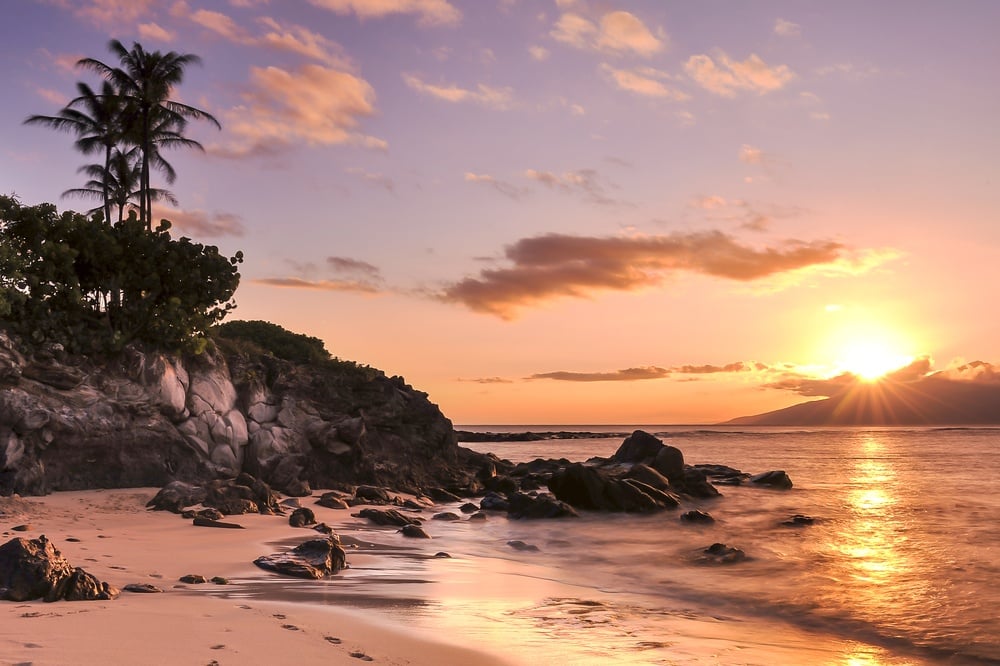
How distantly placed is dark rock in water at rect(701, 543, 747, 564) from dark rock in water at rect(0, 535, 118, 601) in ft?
44.4

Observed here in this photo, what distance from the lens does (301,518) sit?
18.3m

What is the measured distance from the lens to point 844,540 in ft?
69.2

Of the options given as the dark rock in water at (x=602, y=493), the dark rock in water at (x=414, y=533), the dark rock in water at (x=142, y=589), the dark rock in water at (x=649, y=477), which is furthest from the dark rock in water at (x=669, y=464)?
the dark rock in water at (x=142, y=589)

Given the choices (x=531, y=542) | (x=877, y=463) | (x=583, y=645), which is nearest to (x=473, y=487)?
(x=531, y=542)

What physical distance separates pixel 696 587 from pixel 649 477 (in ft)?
52.6

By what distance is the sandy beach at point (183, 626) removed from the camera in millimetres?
6141

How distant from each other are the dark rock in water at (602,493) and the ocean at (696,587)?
2.54ft

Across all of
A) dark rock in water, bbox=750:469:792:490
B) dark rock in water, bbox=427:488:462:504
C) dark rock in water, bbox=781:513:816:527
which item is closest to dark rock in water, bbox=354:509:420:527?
dark rock in water, bbox=427:488:462:504

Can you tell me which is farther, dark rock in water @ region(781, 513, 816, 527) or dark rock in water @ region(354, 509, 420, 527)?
dark rock in water @ region(781, 513, 816, 527)

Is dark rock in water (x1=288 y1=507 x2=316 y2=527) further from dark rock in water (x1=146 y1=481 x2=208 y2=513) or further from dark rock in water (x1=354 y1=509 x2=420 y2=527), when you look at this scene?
dark rock in water (x1=146 y1=481 x2=208 y2=513)

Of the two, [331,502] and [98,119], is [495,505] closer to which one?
[331,502]

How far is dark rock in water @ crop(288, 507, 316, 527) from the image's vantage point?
712 inches

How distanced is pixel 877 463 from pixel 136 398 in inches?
2111

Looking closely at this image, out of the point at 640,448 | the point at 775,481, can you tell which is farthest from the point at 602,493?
the point at 775,481
